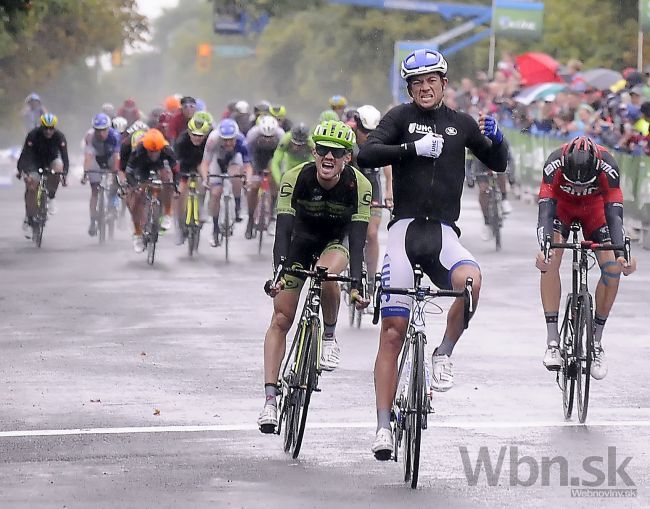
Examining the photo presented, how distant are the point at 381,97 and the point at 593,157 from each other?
86881 mm

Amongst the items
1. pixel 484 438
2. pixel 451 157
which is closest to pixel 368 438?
pixel 484 438

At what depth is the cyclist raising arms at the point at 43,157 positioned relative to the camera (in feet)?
85.4

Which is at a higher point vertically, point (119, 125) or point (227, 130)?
point (227, 130)

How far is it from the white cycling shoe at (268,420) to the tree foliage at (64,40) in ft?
139

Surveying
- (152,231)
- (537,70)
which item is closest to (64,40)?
(537,70)

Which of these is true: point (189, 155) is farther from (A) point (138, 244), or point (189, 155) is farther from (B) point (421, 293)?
(B) point (421, 293)

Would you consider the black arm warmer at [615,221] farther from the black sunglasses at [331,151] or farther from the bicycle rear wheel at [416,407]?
the bicycle rear wheel at [416,407]

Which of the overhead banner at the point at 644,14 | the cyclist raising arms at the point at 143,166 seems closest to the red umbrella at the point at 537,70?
the overhead banner at the point at 644,14

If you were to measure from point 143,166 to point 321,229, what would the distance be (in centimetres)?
1332

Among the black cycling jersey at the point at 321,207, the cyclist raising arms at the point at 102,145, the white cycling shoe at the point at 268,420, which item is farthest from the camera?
the cyclist raising arms at the point at 102,145

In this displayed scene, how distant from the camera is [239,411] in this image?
1152 centimetres

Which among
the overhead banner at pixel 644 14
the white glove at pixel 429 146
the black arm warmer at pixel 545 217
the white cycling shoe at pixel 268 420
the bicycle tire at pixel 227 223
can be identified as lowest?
the bicycle tire at pixel 227 223

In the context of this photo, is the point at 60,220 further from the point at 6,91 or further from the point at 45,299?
the point at 6,91

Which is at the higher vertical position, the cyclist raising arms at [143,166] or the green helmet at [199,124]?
the green helmet at [199,124]
